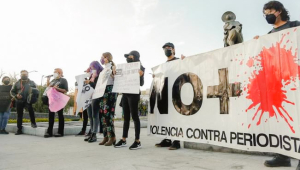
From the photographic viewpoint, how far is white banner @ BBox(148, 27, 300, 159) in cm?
293

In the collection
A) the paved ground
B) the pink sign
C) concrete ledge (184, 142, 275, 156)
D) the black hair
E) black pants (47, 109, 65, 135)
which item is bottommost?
the paved ground

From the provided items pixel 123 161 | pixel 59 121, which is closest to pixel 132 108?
pixel 123 161

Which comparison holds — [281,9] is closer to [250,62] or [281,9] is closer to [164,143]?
[250,62]

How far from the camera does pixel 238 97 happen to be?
140 inches

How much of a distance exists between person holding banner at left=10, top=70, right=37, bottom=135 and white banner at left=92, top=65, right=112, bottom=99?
3.22m

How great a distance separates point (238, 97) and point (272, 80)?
57cm

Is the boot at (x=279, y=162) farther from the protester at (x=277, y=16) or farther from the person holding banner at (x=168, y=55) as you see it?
the person holding banner at (x=168, y=55)

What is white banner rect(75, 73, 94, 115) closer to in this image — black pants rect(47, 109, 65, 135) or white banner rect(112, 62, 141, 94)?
white banner rect(112, 62, 141, 94)

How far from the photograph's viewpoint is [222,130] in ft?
12.2

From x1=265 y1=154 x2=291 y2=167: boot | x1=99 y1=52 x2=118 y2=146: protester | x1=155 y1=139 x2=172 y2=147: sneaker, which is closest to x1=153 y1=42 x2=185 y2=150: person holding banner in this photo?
x1=155 y1=139 x2=172 y2=147: sneaker

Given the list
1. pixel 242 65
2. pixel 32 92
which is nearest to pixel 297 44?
pixel 242 65

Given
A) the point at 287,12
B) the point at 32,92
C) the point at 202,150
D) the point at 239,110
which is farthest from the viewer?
the point at 32,92

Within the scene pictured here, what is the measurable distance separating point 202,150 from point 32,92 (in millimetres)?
5443

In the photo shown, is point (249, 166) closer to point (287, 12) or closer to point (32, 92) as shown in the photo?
point (287, 12)
